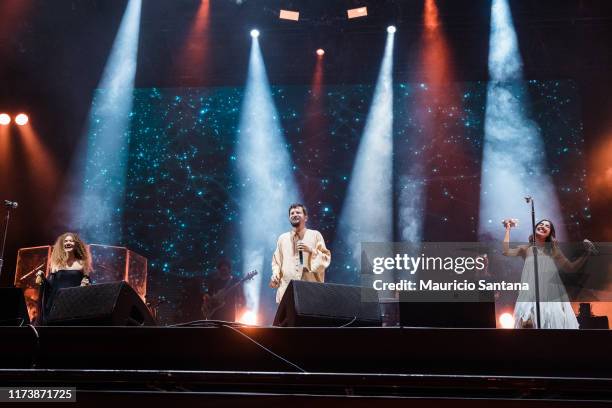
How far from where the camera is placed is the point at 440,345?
1.56 m

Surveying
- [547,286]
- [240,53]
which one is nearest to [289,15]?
[240,53]

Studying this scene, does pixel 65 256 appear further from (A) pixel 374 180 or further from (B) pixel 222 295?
(A) pixel 374 180

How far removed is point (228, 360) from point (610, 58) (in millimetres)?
8033

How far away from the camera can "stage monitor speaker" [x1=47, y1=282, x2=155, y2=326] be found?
1.87 meters

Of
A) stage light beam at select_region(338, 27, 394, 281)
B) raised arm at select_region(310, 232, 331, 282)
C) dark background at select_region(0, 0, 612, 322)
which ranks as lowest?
raised arm at select_region(310, 232, 331, 282)

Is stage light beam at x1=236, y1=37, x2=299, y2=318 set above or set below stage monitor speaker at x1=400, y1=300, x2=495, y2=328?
above

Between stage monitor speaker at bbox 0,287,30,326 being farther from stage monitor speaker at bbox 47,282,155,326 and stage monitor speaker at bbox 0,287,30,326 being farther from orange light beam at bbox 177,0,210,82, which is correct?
orange light beam at bbox 177,0,210,82

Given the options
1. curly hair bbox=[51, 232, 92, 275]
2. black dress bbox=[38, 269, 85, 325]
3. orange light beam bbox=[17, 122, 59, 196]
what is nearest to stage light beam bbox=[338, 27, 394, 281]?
curly hair bbox=[51, 232, 92, 275]

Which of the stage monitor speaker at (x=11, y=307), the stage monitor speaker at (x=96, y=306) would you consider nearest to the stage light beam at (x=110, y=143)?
the stage monitor speaker at (x=11, y=307)

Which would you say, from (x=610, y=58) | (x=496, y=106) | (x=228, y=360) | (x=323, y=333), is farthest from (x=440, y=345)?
(x=610, y=58)

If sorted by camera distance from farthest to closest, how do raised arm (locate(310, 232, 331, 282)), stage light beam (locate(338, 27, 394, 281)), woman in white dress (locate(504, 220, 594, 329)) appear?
stage light beam (locate(338, 27, 394, 281)) → woman in white dress (locate(504, 220, 594, 329)) → raised arm (locate(310, 232, 331, 282))

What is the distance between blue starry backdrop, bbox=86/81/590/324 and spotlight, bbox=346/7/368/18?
1.07m

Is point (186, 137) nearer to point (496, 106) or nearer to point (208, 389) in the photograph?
point (496, 106)

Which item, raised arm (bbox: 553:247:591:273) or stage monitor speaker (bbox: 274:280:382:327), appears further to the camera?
raised arm (bbox: 553:247:591:273)
